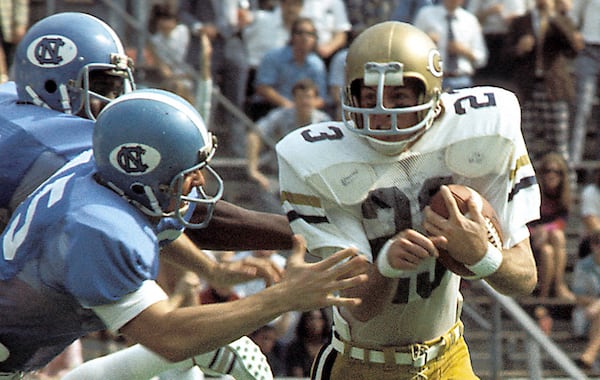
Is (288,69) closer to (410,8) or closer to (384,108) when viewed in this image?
(410,8)

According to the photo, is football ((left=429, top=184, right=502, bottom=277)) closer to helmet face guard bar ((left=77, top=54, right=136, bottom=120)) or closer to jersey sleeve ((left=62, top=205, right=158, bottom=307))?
jersey sleeve ((left=62, top=205, right=158, bottom=307))

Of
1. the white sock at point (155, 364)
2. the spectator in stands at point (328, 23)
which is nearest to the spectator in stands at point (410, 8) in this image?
the spectator in stands at point (328, 23)

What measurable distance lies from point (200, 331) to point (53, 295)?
1.50 feet

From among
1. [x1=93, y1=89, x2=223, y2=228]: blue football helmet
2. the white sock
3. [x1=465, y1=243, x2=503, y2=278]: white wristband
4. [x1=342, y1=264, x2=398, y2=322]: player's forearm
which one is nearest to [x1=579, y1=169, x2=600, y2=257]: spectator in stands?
the white sock

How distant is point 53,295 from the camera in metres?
3.87

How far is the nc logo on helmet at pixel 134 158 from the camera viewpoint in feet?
12.7

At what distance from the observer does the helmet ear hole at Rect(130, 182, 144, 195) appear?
12.8 ft

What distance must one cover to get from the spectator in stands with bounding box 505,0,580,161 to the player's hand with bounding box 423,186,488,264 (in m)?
5.25

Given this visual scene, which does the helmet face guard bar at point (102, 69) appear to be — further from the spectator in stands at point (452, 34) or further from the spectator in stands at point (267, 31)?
the spectator in stands at point (452, 34)

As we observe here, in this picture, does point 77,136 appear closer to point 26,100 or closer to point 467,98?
point 26,100

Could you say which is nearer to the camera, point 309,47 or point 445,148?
point 445,148

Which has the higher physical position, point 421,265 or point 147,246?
point 147,246

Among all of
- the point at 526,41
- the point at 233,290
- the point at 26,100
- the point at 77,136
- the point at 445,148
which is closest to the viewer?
the point at 445,148

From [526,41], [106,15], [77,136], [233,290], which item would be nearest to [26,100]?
[77,136]
